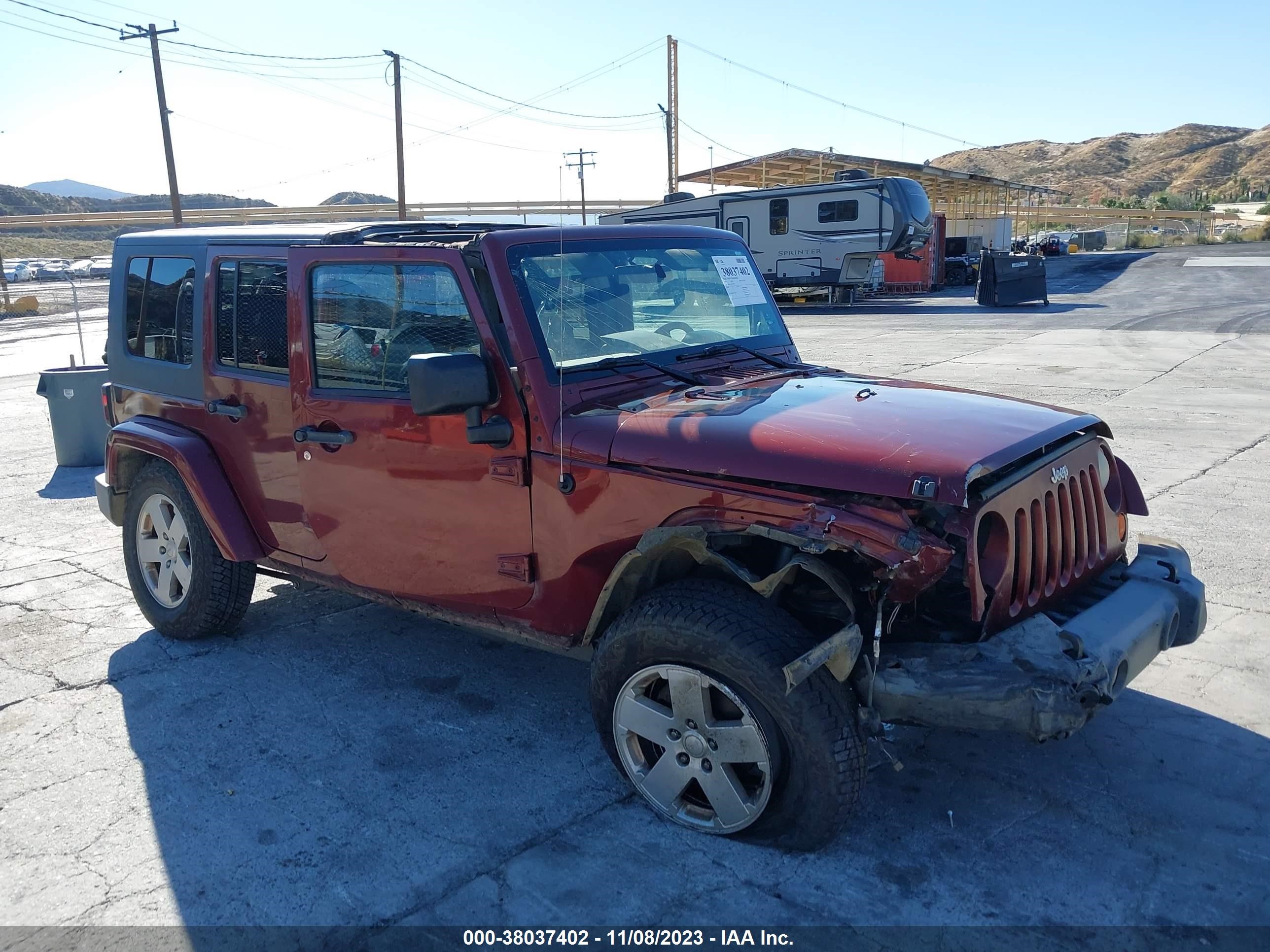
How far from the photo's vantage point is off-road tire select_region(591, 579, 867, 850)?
2.91 m

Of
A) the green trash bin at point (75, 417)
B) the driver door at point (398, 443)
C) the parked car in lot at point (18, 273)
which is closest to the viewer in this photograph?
the driver door at point (398, 443)

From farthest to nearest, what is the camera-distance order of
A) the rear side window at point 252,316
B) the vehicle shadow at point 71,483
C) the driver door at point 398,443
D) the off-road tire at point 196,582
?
the vehicle shadow at point 71,483
the off-road tire at point 196,582
the rear side window at point 252,316
the driver door at point 398,443

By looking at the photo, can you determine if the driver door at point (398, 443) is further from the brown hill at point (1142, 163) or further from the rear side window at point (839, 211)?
the brown hill at point (1142, 163)

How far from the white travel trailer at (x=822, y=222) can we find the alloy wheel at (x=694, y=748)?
23.4m

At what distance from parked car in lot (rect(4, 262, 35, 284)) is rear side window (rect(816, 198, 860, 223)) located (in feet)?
149

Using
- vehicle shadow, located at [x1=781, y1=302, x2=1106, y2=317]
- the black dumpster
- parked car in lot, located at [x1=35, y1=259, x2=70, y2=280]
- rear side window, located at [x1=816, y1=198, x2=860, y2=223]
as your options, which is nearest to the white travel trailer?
rear side window, located at [x1=816, y1=198, x2=860, y2=223]

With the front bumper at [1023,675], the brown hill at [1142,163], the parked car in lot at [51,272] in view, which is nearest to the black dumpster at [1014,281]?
the front bumper at [1023,675]

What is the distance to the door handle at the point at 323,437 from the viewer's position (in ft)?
13.3

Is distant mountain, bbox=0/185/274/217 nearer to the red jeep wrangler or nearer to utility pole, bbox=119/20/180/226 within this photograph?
utility pole, bbox=119/20/180/226

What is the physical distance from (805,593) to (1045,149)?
160m

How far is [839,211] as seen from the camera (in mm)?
27234

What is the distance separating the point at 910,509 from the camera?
9.48 ft

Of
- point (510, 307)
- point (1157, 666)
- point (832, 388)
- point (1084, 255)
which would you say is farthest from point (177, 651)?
point (1084, 255)

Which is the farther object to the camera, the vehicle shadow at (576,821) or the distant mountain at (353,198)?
the distant mountain at (353,198)
